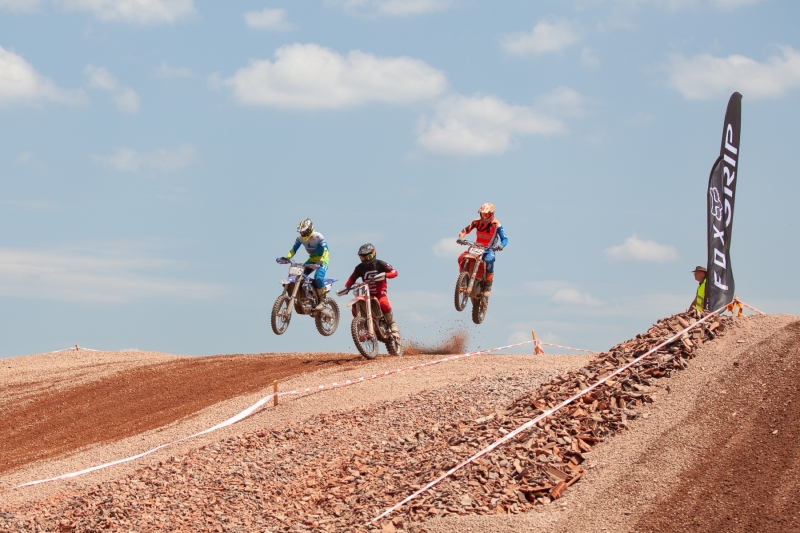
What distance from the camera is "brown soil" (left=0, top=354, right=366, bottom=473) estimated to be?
15.4 m

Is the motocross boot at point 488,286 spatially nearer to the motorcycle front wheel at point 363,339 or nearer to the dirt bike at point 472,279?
the dirt bike at point 472,279

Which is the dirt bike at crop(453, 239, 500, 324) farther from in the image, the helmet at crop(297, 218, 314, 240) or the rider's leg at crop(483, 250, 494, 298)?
the helmet at crop(297, 218, 314, 240)

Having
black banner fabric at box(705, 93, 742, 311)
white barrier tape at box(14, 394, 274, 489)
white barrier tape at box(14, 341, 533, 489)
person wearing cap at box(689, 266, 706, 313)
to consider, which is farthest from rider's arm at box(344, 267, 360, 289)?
black banner fabric at box(705, 93, 742, 311)

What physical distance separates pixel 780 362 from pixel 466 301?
8983 mm

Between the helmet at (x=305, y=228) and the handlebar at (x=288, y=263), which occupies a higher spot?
the helmet at (x=305, y=228)

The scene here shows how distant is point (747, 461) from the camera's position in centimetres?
798

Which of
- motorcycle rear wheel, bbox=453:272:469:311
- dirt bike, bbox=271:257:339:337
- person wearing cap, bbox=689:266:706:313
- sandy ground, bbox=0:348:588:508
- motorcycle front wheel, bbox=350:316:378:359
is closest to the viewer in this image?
sandy ground, bbox=0:348:588:508

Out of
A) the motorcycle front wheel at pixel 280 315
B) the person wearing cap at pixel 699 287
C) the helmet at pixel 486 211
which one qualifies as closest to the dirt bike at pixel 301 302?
the motorcycle front wheel at pixel 280 315

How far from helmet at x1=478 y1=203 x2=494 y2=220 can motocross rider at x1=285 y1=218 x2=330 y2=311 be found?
3.41 m

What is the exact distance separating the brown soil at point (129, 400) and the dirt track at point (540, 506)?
123 inches

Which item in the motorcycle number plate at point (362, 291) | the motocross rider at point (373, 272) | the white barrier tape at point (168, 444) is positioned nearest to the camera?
the white barrier tape at point (168, 444)

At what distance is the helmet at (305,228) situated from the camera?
17.5 metres

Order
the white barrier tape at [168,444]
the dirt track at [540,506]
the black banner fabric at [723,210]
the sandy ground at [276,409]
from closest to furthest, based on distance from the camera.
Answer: the dirt track at [540,506]
the black banner fabric at [723,210]
the sandy ground at [276,409]
the white barrier tape at [168,444]

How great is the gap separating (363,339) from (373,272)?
4.38ft
